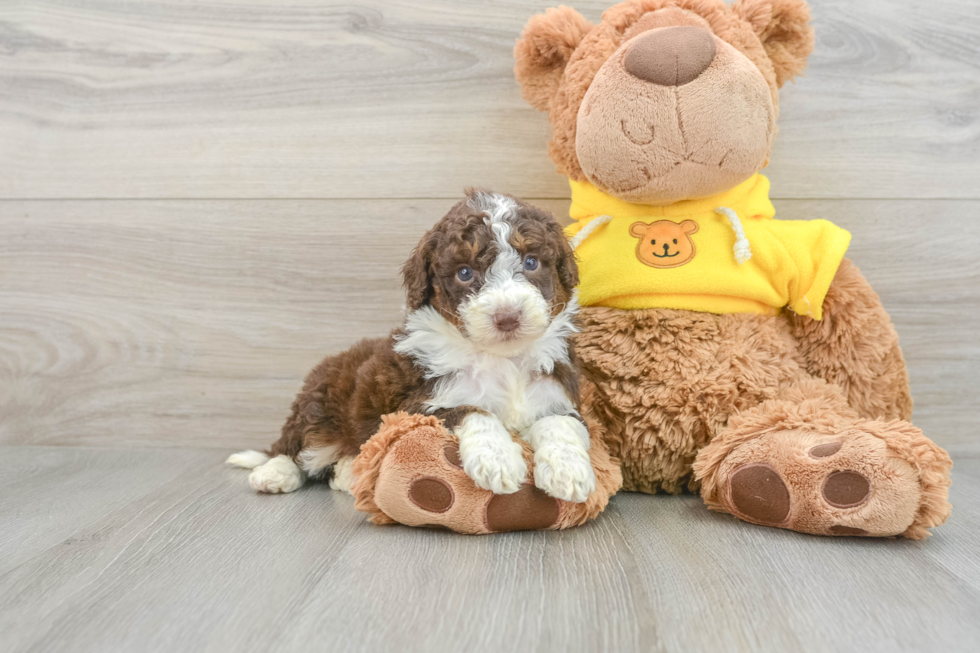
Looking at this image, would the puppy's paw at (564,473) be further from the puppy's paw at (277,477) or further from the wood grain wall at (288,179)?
the wood grain wall at (288,179)

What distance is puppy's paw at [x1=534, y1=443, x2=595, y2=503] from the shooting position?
1.15 metres

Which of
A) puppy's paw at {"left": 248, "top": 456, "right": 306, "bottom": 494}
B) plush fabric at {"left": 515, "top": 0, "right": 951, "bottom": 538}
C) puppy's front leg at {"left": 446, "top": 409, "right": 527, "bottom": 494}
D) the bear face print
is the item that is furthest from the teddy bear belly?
puppy's paw at {"left": 248, "top": 456, "right": 306, "bottom": 494}

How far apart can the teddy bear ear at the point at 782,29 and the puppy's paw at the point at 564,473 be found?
0.98 m

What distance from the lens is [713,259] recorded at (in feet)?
4.72

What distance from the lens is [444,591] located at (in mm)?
1019

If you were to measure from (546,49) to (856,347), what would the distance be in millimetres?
930

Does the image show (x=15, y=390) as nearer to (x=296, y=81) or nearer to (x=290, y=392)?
(x=290, y=392)

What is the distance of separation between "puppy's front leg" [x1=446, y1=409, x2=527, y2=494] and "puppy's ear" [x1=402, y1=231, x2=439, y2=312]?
25 centimetres

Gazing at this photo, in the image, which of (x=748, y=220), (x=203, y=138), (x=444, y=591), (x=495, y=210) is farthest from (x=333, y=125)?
(x=444, y=591)

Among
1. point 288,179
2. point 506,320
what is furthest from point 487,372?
point 288,179

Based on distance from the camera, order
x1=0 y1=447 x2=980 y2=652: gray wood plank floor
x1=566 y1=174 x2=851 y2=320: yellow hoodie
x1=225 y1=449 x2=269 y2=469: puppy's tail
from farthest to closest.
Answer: x1=225 y1=449 x2=269 y2=469: puppy's tail, x1=566 y1=174 x2=851 y2=320: yellow hoodie, x1=0 y1=447 x2=980 y2=652: gray wood plank floor

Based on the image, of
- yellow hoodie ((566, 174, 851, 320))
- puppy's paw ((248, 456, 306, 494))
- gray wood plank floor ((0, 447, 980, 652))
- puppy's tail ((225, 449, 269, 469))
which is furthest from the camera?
puppy's tail ((225, 449, 269, 469))

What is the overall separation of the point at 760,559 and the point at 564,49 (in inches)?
42.7

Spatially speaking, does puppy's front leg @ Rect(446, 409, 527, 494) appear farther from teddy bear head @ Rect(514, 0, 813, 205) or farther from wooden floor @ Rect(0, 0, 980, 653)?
teddy bear head @ Rect(514, 0, 813, 205)
